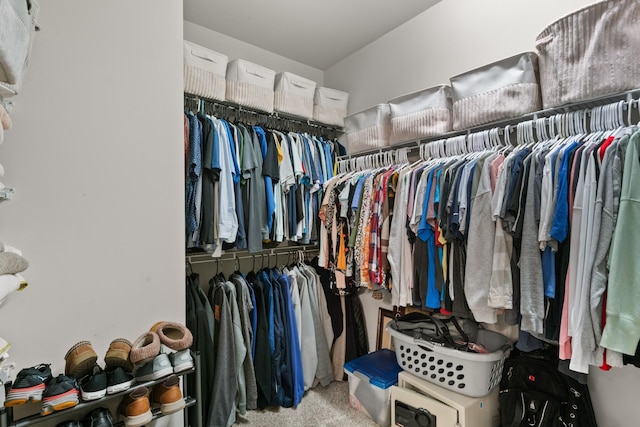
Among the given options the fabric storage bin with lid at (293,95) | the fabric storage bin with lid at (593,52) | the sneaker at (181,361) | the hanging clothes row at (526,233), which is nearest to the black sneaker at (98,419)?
the sneaker at (181,361)

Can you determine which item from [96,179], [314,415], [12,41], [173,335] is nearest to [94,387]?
[173,335]

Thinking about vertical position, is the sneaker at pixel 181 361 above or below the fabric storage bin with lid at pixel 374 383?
above

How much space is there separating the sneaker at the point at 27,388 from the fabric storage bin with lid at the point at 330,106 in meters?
2.27

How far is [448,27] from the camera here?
2131 mm

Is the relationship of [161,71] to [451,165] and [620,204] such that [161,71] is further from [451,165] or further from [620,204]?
[620,204]

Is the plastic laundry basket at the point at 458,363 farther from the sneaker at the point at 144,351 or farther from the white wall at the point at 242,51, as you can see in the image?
the white wall at the point at 242,51

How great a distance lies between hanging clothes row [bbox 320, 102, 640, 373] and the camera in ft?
3.71

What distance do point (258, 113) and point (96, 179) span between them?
1.39 metres

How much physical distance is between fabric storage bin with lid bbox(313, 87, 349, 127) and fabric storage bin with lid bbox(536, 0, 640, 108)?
1575mm

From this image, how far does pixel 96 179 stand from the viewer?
4.06 feet

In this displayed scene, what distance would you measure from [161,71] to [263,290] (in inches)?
58.2

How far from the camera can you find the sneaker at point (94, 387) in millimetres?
983

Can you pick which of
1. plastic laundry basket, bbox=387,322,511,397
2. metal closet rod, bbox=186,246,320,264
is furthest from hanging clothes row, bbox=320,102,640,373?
metal closet rod, bbox=186,246,320,264

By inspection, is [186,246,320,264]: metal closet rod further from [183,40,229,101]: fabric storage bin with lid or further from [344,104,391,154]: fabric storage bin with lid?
[183,40,229,101]: fabric storage bin with lid
